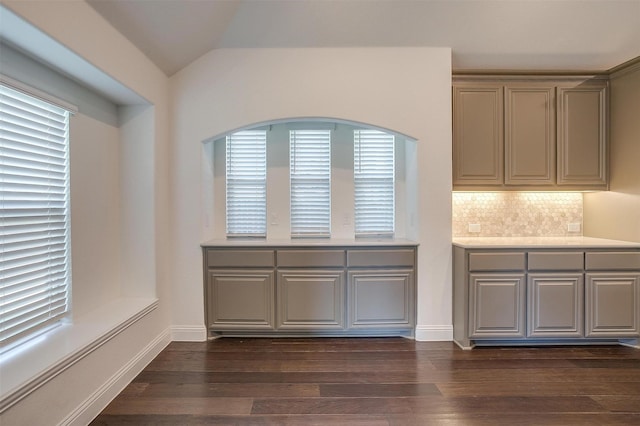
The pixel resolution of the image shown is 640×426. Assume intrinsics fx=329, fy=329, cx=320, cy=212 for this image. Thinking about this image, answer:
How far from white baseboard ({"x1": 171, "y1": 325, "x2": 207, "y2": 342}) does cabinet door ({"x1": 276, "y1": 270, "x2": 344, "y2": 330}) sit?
0.75 m

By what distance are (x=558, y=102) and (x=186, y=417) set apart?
4135 mm

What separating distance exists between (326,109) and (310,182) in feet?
2.70

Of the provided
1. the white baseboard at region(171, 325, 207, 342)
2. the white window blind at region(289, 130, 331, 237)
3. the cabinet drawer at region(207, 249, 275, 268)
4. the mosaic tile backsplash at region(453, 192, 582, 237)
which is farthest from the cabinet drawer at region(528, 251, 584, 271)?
the white baseboard at region(171, 325, 207, 342)

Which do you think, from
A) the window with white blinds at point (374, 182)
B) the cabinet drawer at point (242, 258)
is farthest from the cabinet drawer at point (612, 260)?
the cabinet drawer at point (242, 258)

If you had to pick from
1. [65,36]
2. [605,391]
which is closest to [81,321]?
[65,36]

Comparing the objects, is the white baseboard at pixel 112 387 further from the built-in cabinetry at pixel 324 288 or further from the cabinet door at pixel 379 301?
the cabinet door at pixel 379 301

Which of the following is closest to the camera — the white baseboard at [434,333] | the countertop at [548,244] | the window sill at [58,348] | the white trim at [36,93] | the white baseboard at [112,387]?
the window sill at [58,348]

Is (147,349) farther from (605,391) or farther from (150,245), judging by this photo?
(605,391)

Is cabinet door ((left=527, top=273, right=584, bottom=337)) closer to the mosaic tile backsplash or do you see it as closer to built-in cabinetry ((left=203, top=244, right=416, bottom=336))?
the mosaic tile backsplash

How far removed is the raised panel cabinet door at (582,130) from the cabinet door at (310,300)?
8.17 ft

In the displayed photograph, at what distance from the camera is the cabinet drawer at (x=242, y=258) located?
125 inches

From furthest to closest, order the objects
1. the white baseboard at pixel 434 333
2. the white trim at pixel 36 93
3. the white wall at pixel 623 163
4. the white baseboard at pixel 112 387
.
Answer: the white baseboard at pixel 434 333 < the white wall at pixel 623 163 < the white baseboard at pixel 112 387 < the white trim at pixel 36 93

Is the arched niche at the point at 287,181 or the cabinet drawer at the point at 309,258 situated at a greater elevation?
the arched niche at the point at 287,181

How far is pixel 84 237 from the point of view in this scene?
2447mm
